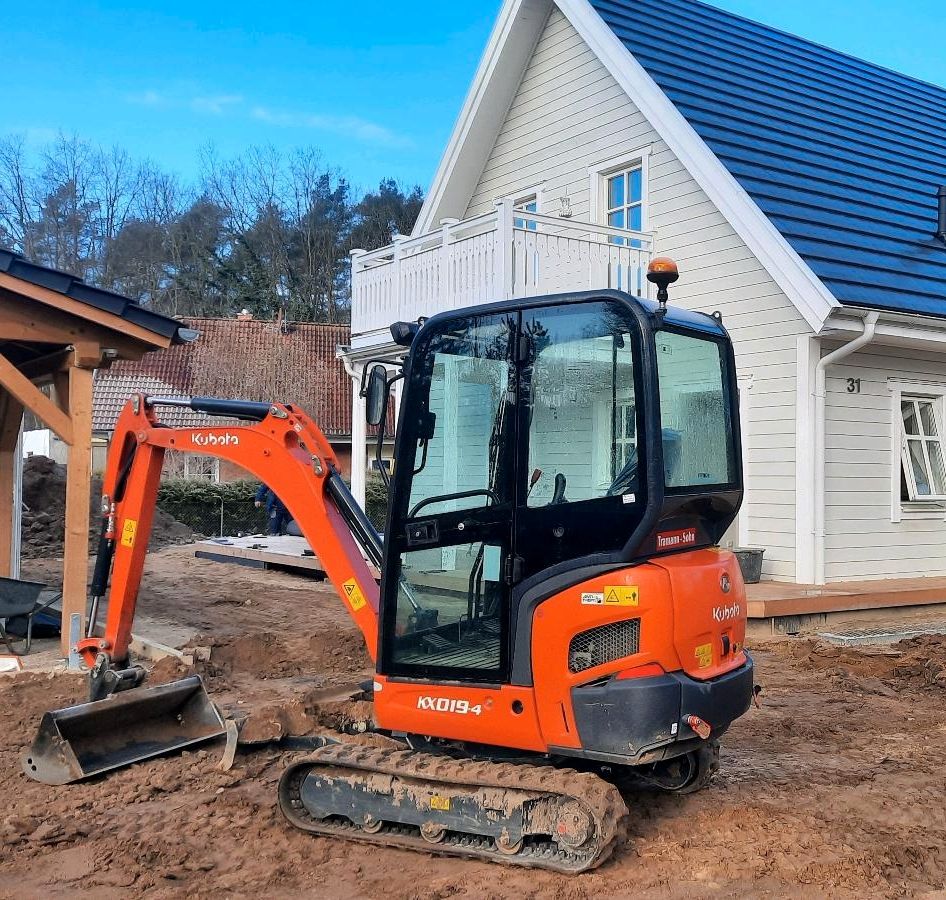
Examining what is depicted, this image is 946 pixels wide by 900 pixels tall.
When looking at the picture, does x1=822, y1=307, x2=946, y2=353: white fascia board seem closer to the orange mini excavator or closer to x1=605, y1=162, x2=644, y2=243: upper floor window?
x1=605, y1=162, x2=644, y2=243: upper floor window

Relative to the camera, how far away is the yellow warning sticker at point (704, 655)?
4375 millimetres

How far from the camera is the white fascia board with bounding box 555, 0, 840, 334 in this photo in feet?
33.8

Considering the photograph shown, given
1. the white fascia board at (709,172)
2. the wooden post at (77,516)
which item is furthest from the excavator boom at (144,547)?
the white fascia board at (709,172)

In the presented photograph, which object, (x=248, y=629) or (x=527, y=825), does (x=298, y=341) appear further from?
(x=527, y=825)

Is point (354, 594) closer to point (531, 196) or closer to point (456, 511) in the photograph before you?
point (456, 511)

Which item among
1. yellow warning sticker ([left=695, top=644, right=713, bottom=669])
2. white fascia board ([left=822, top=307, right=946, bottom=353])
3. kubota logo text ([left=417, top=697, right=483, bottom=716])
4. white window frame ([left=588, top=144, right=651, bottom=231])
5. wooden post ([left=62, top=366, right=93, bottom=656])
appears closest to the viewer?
yellow warning sticker ([left=695, top=644, right=713, bottom=669])

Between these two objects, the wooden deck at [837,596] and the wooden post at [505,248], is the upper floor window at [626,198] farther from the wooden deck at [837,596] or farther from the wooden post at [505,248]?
the wooden deck at [837,596]

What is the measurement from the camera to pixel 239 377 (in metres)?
29.5

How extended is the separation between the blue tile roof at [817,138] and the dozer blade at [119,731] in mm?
7362

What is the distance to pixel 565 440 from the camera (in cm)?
448

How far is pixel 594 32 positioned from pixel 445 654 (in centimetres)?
1105

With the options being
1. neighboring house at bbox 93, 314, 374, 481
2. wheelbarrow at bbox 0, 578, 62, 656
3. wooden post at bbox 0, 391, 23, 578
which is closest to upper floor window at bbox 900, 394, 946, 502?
wheelbarrow at bbox 0, 578, 62, 656

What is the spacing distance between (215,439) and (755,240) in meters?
6.99

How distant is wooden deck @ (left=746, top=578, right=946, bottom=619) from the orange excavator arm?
5.17m
